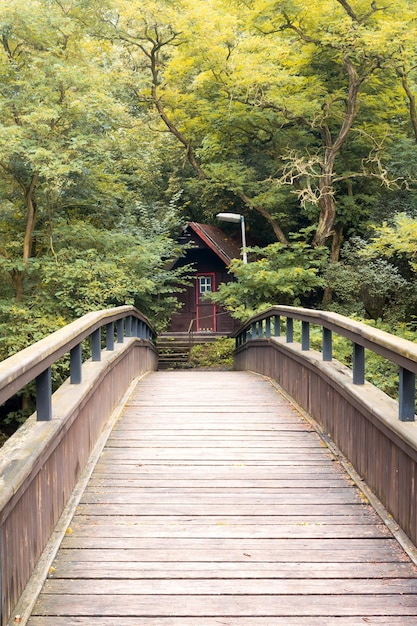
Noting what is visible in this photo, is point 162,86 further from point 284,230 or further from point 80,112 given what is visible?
point 80,112

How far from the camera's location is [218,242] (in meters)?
23.1

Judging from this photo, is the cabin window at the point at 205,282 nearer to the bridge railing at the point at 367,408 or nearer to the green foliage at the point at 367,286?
the green foliage at the point at 367,286

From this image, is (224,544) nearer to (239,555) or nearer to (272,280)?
(239,555)

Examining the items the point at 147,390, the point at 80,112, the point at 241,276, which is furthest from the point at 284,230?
the point at 147,390

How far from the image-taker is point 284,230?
22406 mm

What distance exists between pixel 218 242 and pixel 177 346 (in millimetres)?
4261

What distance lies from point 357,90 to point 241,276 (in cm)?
649

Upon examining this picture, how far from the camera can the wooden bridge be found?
2.70 m

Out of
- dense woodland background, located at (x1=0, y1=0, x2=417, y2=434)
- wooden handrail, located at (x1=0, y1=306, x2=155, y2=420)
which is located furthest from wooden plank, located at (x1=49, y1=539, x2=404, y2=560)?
dense woodland background, located at (x1=0, y1=0, x2=417, y2=434)

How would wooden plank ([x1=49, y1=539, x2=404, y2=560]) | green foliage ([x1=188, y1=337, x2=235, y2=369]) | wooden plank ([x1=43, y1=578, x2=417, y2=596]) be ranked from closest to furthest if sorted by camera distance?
wooden plank ([x1=43, y1=578, x2=417, y2=596]) < wooden plank ([x1=49, y1=539, x2=404, y2=560]) < green foliage ([x1=188, y1=337, x2=235, y2=369])

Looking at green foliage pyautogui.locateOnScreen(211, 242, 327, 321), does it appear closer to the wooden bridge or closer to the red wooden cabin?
the red wooden cabin

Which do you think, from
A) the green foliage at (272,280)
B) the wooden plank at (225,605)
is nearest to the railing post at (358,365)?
the wooden plank at (225,605)

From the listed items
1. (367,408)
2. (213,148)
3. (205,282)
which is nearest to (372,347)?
(367,408)

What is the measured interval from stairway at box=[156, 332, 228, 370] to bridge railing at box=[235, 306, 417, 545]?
50.1ft
